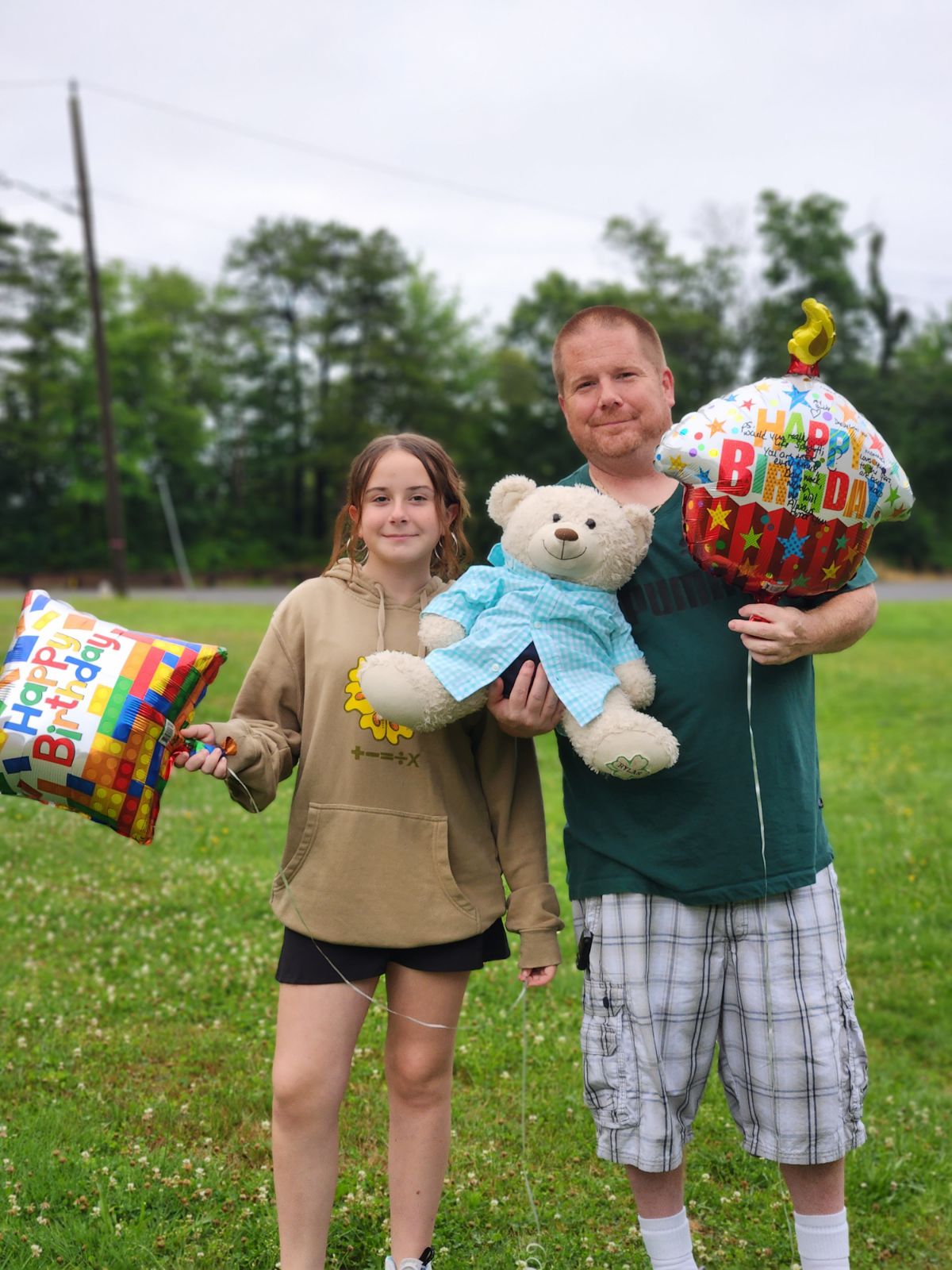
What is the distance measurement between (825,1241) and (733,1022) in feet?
1.69

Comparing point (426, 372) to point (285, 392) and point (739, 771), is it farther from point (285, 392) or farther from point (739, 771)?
point (739, 771)

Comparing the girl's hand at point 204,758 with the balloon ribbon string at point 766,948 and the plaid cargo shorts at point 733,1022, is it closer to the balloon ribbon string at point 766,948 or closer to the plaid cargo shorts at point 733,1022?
the plaid cargo shorts at point 733,1022

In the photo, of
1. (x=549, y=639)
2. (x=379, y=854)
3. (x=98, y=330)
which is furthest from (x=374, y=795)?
(x=98, y=330)

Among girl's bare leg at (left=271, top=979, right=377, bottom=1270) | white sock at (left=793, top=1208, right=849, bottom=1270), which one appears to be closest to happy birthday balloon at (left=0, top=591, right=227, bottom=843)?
girl's bare leg at (left=271, top=979, right=377, bottom=1270)

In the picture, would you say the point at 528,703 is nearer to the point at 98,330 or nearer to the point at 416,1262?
the point at 416,1262

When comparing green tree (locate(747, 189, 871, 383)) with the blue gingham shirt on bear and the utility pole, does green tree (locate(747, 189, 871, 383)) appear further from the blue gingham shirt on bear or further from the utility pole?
the blue gingham shirt on bear

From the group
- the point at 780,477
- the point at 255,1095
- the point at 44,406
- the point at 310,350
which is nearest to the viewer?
the point at 780,477

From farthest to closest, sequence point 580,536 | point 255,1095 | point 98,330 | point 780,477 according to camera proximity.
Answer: point 98,330 → point 255,1095 → point 580,536 → point 780,477

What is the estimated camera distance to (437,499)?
2.66 metres

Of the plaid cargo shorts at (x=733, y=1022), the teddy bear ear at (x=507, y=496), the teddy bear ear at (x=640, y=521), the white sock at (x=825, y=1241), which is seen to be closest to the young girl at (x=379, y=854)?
the teddy bear ear at (x=507, y=496)

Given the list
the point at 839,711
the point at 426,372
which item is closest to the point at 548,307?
the point at 426,372

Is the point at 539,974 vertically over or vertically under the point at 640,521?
under

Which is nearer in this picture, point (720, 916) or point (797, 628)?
point (797, 628)

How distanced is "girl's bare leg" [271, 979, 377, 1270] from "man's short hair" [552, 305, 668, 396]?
1518 mm
